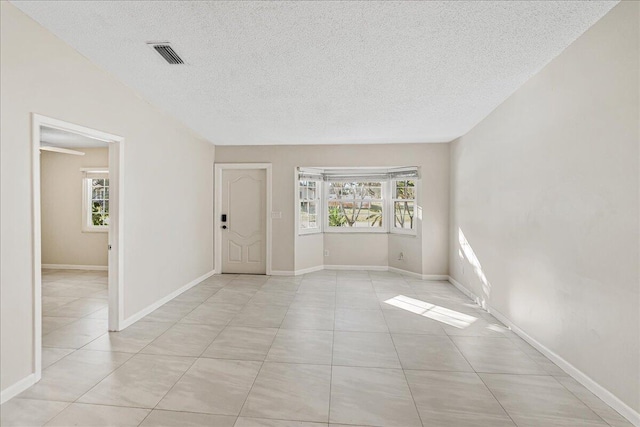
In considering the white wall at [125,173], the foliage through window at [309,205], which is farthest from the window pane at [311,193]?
the white wall at [125,173]

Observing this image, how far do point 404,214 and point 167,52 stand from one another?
4627mm

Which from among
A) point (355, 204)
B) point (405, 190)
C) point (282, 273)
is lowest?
point (282, 273)

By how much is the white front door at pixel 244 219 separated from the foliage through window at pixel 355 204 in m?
1.38

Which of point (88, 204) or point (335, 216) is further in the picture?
point (335, 216)

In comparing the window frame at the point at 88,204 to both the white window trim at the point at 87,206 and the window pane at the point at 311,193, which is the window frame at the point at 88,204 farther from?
the window pane at the point at 311,193

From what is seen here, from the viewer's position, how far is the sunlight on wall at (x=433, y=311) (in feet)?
11.6

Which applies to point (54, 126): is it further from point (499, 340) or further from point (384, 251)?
point (384, 251)

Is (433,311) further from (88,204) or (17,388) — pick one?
(88,204)

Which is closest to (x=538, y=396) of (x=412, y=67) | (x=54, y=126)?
(x=412, y=67)

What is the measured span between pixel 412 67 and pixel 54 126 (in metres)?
2.86

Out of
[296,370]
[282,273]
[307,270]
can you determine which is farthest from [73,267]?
[296,370]

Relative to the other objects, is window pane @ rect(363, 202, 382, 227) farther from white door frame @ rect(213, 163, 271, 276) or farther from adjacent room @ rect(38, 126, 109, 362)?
adjacent room @ rect(38, 126, 109, 362)

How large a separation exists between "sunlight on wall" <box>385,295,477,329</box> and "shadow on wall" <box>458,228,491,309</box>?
418 millimetres

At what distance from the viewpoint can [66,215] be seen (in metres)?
6.09
